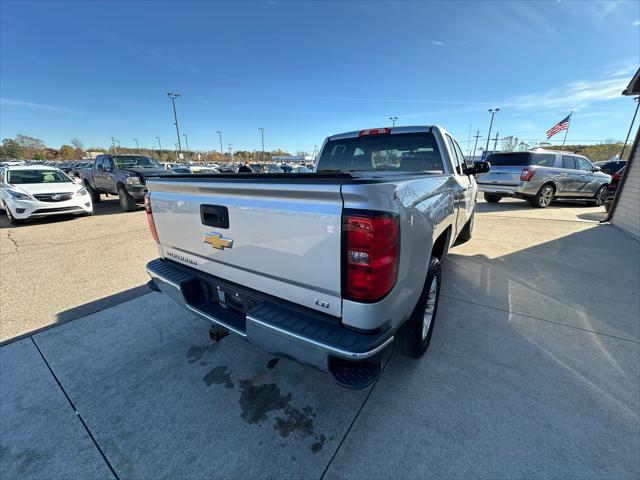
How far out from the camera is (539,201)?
10438 mm

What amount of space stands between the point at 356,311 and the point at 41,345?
10.4 ft

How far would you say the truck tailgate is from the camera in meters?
1.50

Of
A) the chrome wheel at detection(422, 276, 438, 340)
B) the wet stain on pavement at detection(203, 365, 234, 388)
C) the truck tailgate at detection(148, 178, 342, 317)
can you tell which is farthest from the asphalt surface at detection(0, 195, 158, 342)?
the chrome wheel at detection(422, 276, 438, 340)

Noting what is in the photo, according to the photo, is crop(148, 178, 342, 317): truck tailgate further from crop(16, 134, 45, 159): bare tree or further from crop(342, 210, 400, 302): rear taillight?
crop(16, 134, 45, 159): bare tree

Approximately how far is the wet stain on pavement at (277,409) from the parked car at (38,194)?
8.73 metres

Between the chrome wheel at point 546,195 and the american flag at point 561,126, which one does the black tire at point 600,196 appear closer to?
the chrome wheel at point 546,195

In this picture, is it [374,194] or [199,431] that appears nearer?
[374,194]

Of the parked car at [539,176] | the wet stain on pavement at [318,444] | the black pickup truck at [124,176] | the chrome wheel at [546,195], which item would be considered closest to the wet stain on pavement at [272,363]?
the wet stain on pavement at [318,444]

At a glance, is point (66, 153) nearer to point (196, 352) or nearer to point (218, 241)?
point (196, 352)

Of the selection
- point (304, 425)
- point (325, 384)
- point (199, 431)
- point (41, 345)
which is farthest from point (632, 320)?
point (41, 345)

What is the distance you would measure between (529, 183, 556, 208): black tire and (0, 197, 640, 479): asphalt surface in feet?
27.7

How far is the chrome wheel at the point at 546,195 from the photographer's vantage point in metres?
10.3

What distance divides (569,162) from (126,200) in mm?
15841

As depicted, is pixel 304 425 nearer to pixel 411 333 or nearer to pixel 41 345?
pixel 411 333
